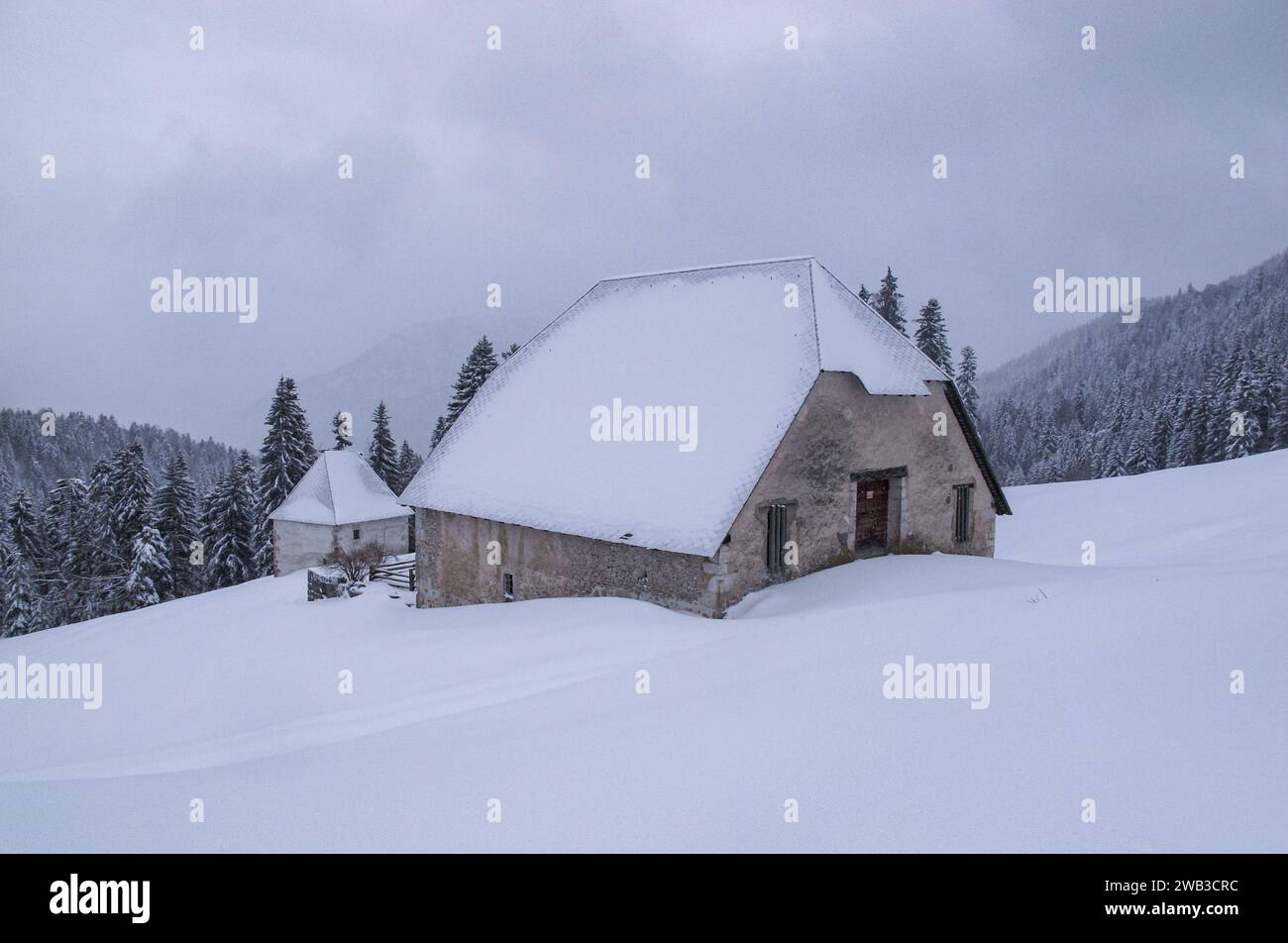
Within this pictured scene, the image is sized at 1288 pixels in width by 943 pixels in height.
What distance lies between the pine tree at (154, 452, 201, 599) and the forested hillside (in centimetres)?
6772

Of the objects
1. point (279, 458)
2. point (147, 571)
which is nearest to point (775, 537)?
point (279, 458)

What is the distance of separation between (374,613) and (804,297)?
13.5 metres

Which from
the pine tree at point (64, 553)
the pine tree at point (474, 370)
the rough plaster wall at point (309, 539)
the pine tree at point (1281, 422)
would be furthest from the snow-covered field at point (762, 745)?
the pine tree at point (1281, 422)

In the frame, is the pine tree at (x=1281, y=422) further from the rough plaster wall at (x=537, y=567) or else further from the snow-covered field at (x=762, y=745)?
the rough plaster wall at (x=537, y=567)

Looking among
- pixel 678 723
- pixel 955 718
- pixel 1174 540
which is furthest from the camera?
pixel 1174 540

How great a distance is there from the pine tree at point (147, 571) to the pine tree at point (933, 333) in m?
48.1

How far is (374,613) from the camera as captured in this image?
796 inches

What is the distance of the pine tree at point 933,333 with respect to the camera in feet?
152

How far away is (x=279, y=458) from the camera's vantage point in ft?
159

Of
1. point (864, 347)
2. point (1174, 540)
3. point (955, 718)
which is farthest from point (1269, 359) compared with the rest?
point (955, 718)

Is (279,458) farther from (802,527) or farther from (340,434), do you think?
(802,527)

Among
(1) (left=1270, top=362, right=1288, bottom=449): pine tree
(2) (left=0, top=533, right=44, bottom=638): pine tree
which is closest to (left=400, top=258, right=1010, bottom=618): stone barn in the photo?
(2) (left=0, top=533, right=44, bottom=638): pine tree
